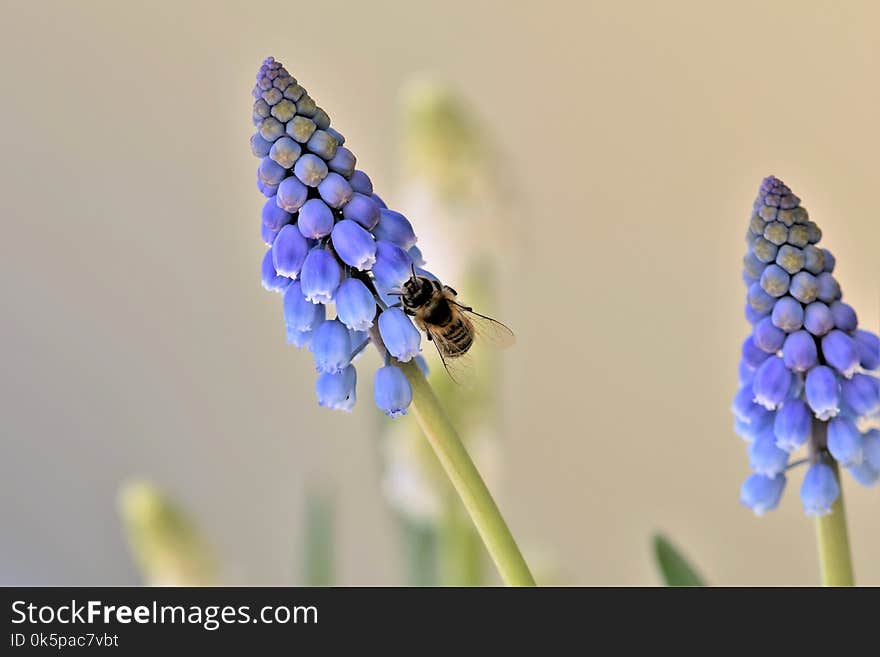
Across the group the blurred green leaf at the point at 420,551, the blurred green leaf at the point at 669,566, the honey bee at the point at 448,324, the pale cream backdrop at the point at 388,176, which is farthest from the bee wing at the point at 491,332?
the pale cream backdrop at the point at 388,176

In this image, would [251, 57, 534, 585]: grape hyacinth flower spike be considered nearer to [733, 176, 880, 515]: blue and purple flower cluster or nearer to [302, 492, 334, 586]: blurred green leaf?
[733, 176, 880, 515]: blue and purple flower cluster

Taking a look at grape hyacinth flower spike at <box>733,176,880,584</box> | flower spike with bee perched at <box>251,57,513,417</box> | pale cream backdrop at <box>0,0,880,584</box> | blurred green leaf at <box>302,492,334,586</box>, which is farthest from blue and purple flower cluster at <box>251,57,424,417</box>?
pale cream backdrop at <box>0,0,880,584</box>

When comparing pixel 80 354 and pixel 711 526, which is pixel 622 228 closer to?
pixel 711 526

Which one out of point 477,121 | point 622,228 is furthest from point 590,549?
point 477,121

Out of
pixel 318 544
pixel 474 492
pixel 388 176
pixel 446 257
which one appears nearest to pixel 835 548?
pixel 474 492

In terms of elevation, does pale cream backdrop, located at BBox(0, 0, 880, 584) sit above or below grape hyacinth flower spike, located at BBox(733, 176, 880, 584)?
above

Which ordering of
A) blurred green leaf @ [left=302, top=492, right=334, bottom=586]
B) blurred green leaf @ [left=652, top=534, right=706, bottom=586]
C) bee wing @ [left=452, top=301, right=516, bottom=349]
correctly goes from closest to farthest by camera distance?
blurred green leaf @ [left=652, top=534, right=706, bottom=586]
bee wing @ [left=452, top=301, right=516, bottom=349]
blurred green leaf @ [left=302, top=492, right=334, bottom=586]

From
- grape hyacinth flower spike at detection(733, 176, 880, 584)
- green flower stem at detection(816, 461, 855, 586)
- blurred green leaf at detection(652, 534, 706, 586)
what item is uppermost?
grape hyacinth flower spike at detection(733, 176, 880, 584)

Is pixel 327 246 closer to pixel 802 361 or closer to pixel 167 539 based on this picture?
pixel 802 361
